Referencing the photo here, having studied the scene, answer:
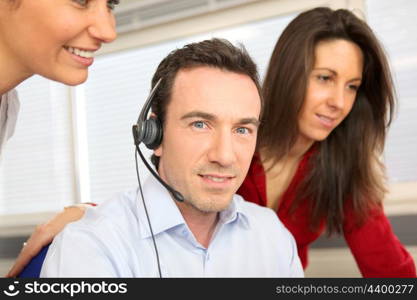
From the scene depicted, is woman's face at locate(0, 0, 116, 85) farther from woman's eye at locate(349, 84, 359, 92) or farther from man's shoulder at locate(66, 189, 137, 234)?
woman's eye at locate(349, 84, 359, 92)

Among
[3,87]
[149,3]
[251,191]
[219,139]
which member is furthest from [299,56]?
[149,3]

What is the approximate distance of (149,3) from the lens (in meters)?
2.94

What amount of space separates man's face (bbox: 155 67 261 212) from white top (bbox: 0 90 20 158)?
44 centimetres

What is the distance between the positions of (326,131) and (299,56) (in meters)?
0.27

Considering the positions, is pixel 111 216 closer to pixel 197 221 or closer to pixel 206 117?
pixel 197 221

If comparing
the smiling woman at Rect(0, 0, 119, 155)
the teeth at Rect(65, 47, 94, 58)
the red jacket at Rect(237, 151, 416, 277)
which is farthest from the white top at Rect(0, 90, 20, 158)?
the red jacket at Rect(237, 151, 416, 277)

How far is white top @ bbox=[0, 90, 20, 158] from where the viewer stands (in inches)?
52.2

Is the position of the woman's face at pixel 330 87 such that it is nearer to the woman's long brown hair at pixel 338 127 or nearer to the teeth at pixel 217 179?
the woman's long brown hair at pixel 338 127

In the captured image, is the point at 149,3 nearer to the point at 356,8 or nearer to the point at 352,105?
the point at 356,8

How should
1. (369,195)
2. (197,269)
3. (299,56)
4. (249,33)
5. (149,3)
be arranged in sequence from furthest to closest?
1. (149,3)
2. (249,33)
3. (369,195)
4. (299,56)
5. (197,269)

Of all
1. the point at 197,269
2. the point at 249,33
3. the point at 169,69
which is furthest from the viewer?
the point at 249,33

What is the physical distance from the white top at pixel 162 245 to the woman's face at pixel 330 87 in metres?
0.45

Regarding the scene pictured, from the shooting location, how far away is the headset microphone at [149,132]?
3.61 ft

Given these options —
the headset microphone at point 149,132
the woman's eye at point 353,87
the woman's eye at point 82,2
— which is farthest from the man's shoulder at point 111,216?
the woman's eye at point 353,87
